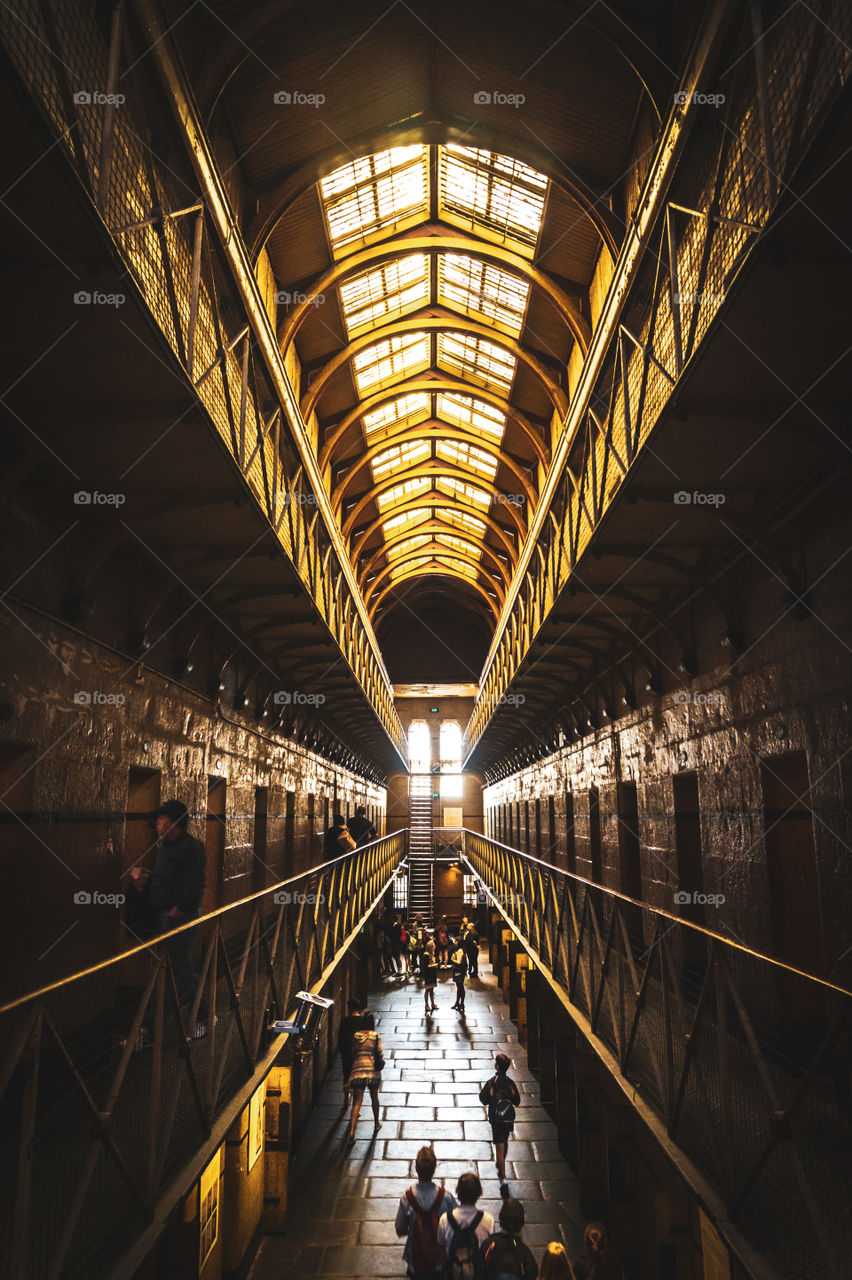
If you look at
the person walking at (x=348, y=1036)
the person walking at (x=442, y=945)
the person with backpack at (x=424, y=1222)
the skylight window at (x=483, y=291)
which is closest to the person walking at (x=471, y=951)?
the person walking at (x=442, y=945)

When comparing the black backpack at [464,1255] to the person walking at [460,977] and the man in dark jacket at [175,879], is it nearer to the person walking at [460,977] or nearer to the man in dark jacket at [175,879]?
the man in dark jacket at [175,879]

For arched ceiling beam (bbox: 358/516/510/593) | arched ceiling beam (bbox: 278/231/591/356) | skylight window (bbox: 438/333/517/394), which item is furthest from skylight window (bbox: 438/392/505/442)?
arched ceiling beam (bbox: 358/516/510/593)

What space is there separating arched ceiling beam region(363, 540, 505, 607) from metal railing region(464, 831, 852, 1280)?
42.7 feet

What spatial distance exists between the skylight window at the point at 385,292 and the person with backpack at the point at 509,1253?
8.58 m

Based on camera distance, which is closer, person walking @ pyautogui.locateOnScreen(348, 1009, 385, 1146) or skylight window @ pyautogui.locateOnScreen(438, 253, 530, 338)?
person walking @ pyautogui.locateOnScreen(348, 1009, 385, 1146)

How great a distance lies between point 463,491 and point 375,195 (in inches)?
313

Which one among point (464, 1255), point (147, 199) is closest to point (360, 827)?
point (464, 1255)

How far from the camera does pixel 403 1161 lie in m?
8.26

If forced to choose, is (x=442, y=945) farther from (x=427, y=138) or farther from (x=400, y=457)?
(x=427, y=138)

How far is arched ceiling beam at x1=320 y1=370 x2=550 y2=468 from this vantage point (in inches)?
429

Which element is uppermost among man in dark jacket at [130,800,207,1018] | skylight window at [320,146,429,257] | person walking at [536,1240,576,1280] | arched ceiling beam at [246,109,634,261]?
skylight window at [320,146,429,257]

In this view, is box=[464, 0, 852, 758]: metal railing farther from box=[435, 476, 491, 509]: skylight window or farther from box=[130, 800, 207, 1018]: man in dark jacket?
box=[435, 476, 491, 509]: skylight window

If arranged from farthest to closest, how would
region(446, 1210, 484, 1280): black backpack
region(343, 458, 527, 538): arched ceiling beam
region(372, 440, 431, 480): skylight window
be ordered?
Result: 1. region(343, 458, 527, 538): arched ceiling beam
2. region(372, 440, 431, 480): skylight window
3. region(446, 1210, 484, 1280): black backpack

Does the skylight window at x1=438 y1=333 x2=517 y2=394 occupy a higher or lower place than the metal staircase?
higher
